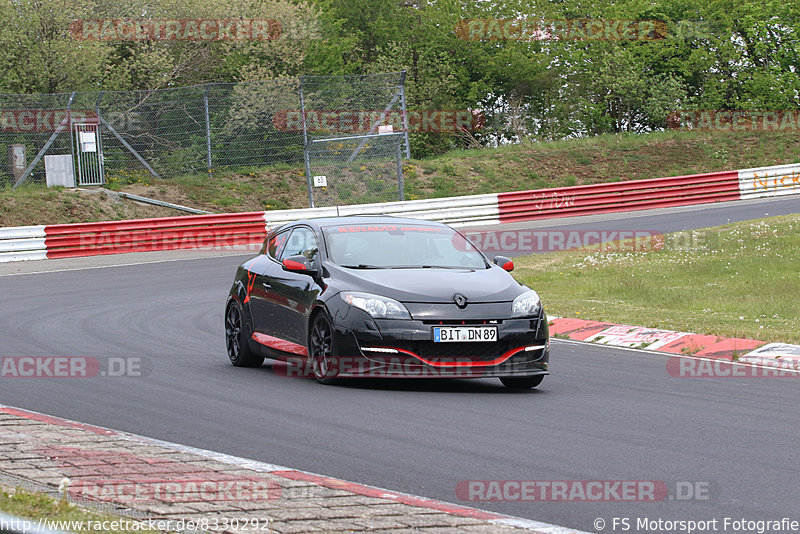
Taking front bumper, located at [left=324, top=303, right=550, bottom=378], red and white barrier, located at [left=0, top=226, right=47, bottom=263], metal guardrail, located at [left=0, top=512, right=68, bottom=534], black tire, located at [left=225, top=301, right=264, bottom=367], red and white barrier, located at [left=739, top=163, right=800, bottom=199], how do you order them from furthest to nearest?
red and white barrier, located at [left=739, top=163, right=800, bottom=199] < red and white barrier, located at [left=0, top=226, right=47, bottom=263] < black tire, located at [left=225, top=301, right=264, bottom=367] < front bumper, located at [left=324, top=303, right=550, bottom=378] < metal guardrail, located at [left=0, top=512, right=68, bottom=534]

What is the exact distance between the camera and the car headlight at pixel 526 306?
9.65 m

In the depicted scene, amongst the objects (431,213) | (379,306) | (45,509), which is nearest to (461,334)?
(379,306)

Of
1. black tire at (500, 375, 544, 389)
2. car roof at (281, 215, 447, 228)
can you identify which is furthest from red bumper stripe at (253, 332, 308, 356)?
black tire at (500, 375, 544, 389)

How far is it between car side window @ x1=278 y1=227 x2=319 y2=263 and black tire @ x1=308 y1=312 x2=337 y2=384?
81 centimetres

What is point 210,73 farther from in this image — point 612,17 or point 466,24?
point 612,17

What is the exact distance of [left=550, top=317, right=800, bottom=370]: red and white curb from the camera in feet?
38.4

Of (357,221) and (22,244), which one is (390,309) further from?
(22,244)

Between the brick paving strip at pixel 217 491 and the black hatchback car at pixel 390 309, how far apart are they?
8.75ft

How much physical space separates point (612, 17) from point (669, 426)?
54.8 metres

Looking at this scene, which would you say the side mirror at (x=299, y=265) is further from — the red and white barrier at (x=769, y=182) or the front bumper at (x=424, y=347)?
the red and white barrier at (x=769, y=182)

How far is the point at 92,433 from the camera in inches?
289

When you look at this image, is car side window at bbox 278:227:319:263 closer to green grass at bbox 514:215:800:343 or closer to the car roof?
the car roof

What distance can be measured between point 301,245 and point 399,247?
3.44 ft

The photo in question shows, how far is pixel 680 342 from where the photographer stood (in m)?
12.8
